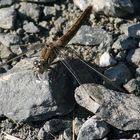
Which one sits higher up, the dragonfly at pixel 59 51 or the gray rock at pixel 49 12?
the gray rock at pixel 49 12

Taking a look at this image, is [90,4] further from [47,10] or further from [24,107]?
[24,107]

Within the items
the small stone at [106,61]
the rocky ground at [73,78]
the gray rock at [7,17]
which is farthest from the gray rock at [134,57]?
the gray rock at [7,17]

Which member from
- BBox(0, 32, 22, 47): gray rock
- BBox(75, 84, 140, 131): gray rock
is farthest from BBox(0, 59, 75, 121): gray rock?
BBox(0, 32, 22, 47): gray rock

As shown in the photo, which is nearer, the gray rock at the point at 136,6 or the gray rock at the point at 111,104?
the gray rock at the point at 111,104

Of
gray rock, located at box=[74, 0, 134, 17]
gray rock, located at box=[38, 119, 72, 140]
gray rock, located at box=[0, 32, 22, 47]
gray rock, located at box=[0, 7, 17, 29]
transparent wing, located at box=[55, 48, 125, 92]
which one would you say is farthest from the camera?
gray rock, located at box=[0, 7, 17, 29]

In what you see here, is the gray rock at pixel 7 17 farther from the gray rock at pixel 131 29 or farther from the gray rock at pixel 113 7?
the gray rock at pixel 131 29

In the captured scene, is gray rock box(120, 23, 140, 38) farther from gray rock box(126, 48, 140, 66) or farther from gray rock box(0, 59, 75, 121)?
gray rock box(0, 59, 75, 121)

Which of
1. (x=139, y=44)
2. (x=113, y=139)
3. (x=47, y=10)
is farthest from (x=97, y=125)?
(x=47, y=10)

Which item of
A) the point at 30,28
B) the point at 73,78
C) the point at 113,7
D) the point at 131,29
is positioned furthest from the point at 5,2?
the point at 131,29
